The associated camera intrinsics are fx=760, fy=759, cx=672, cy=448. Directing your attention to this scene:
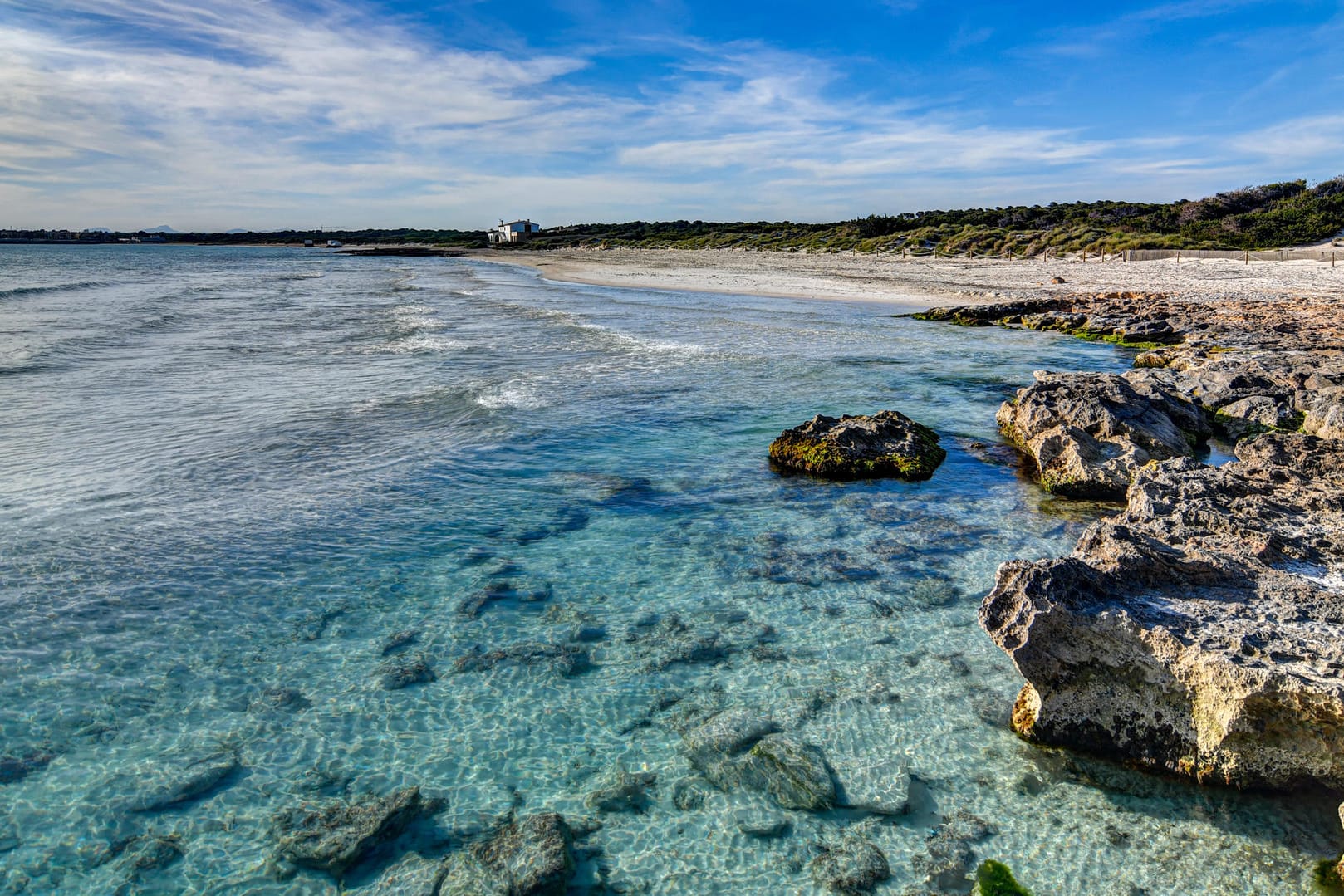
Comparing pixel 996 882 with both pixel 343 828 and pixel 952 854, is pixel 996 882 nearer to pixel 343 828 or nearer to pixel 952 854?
pixel 952 854

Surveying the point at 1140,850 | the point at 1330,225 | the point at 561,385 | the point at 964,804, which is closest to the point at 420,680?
the point at 964,804

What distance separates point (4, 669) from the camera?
639 cm

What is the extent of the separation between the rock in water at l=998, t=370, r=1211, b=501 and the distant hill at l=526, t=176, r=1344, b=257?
136ft

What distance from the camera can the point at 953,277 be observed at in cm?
4606

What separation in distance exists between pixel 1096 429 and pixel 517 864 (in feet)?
33.9

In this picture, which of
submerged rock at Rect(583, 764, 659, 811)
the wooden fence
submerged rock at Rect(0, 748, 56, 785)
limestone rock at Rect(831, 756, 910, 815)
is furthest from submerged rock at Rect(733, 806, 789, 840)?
the wooden fence

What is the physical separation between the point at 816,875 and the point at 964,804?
1.16m

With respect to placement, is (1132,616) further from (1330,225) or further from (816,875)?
(1330,225)

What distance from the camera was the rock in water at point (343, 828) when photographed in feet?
15.0

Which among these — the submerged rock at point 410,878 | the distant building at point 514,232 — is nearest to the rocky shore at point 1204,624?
the submerged rock at point 410,878

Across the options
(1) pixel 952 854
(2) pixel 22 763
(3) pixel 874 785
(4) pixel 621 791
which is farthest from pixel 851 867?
(2) pixel 22 763

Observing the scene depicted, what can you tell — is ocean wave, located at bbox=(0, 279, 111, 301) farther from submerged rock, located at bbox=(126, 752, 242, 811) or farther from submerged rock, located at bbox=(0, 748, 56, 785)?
submerged rock, located at bbox=(126, 752, 242, 811)

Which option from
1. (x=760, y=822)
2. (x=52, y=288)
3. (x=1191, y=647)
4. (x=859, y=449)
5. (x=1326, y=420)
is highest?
(x=52, y=288)

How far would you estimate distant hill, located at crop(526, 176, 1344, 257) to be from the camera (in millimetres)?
46719
